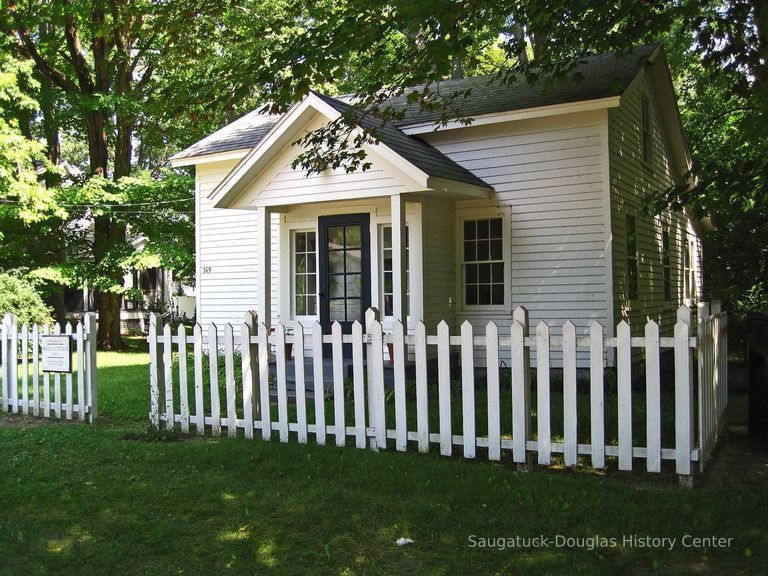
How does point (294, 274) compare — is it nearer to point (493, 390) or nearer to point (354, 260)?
point (354, 260)

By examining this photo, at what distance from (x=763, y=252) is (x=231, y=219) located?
11.1 m

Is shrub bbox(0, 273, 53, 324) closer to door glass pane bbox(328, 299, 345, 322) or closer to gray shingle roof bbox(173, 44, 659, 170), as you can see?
gray shingle roof bbox(173, 44, 659, 170)

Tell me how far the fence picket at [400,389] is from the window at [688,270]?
526 inches

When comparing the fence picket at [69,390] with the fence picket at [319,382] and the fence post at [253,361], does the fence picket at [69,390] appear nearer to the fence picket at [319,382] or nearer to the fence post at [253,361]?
the fence post at [253,361]

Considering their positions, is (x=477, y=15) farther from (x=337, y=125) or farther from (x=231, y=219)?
(x=231, y=219)

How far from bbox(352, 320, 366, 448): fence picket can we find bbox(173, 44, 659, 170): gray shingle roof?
3991 millimetres

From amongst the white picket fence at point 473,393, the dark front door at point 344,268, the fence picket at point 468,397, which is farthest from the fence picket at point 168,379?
the dark front door at point 344,268

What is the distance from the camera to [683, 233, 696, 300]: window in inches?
696

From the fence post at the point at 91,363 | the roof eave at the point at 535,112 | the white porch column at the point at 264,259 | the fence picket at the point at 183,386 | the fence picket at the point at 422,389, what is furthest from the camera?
the white porch column at the point at 264,259

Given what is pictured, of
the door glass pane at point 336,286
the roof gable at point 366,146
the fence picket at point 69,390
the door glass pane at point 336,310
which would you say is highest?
the roof gable at point 366,146

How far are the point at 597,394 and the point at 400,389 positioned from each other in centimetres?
167

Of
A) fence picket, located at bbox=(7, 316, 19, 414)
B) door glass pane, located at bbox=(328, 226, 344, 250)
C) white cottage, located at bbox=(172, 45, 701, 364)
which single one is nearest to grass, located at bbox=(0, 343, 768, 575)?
fence picket, located at bbox=(7, 316, 19, 414)

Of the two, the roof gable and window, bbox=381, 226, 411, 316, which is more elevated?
the roof gable

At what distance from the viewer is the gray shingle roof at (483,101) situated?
424 inches
